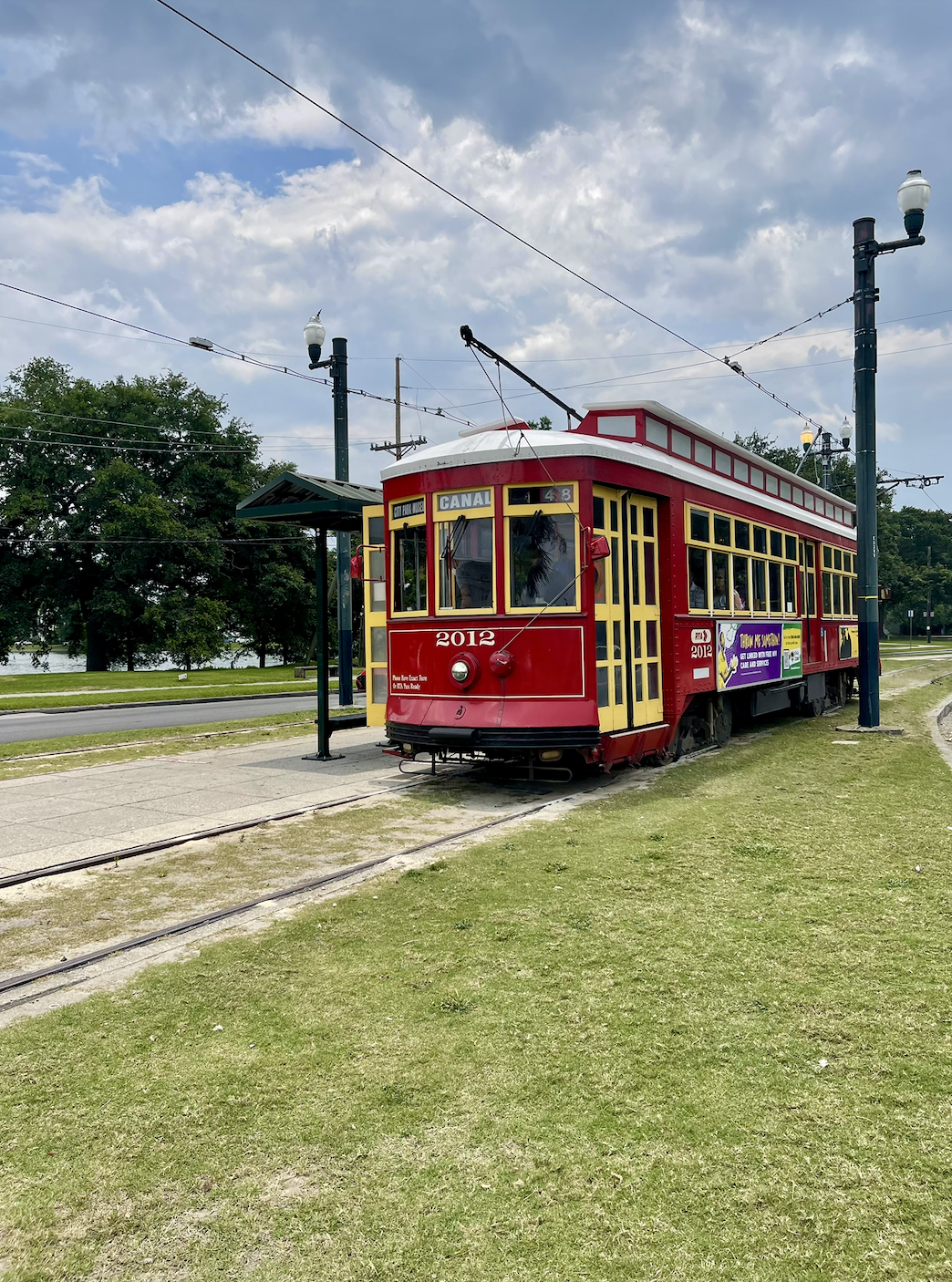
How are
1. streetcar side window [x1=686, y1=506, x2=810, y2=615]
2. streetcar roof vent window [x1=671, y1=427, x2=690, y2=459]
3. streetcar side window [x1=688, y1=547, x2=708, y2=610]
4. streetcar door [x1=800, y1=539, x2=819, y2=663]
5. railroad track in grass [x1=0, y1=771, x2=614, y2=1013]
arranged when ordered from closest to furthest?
railroad track in grass [x1=0, y1=771, x2=614, y2=1013] → streetcar side window [x1=688, y1=547, x2=708, y2=610] → streetcar side window [x1=686, y1=506, x2=810, y2=615] → streetcar roof vent window [x1=671, y1=427, x2=690, y2=459] → streetcar door [x1=800, y1=539, x2=819, y2=663]

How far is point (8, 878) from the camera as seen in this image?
646cm

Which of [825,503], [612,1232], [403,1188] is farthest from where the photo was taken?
[825,503]

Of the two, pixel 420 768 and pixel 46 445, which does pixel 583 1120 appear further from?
pixel 46 445

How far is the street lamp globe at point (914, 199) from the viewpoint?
1344 centimetres

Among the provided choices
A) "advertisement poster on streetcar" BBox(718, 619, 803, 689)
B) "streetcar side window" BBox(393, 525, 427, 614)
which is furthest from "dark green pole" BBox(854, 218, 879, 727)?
"streetcar side window" BBox(393, 525, 427, 614)

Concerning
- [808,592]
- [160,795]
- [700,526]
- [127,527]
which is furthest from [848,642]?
[127,527]

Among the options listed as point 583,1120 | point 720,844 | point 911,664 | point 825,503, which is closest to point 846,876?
point 720,844

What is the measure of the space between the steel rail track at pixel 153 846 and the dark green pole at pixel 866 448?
8.76 metres

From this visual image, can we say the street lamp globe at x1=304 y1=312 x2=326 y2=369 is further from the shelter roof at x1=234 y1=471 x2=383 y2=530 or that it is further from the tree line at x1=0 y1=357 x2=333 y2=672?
the tree line at x1=0 y1=357 x2=333 y2=672

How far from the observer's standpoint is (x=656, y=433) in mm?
11609

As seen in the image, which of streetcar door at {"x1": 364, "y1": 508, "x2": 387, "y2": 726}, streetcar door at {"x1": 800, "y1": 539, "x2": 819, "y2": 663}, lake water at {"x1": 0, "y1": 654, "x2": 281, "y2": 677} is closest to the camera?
streetcar door at {"x1": 364, "y1": 508, "x2": 387, "y2": 726}

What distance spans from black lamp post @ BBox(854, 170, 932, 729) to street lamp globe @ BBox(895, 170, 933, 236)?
34.1 inches

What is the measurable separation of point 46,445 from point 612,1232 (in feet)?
144

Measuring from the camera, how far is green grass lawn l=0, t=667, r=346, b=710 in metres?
25.0
